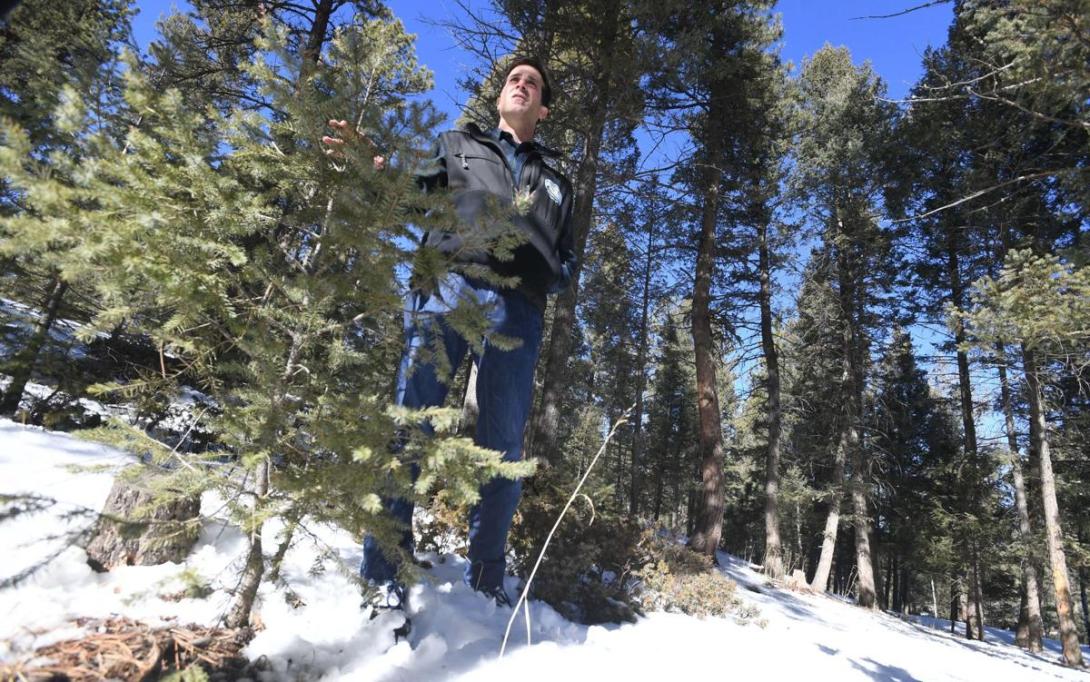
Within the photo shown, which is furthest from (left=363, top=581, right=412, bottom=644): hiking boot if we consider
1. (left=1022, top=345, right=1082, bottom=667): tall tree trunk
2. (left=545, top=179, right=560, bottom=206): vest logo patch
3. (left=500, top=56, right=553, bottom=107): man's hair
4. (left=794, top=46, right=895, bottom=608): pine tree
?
(left=794, top=46, right=895, bottom=608): pine tree

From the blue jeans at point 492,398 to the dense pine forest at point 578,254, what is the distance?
0.69ft

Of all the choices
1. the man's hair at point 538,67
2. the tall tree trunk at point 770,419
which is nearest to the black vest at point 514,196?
the man's hair at point 538,67

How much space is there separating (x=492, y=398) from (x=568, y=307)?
3.95 metres

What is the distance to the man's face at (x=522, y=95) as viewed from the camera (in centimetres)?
272

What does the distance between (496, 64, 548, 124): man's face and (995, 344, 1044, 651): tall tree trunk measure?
12.7m

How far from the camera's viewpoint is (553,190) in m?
2.63

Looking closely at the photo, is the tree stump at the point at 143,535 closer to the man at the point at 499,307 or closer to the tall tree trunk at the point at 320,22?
the man at the point at 499,307

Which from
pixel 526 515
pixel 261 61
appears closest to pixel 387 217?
pixel 261 61

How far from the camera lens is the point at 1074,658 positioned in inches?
374

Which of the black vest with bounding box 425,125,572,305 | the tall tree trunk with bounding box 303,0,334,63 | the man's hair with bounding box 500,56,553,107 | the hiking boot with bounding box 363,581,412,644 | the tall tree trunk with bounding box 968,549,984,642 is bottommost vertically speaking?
the tall tree trunk with bounding box 968,549,984,642

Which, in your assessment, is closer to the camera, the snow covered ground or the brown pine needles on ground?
the brown pine needles on ground

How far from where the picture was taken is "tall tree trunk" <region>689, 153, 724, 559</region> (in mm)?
8812

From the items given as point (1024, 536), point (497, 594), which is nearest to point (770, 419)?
point (1024, 536)

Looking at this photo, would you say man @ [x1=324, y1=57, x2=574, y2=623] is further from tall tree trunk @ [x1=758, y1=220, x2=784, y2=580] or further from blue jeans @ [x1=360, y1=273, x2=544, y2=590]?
tall tree trunk @ [x1=758, y1=220, x2=784, y2=580]
